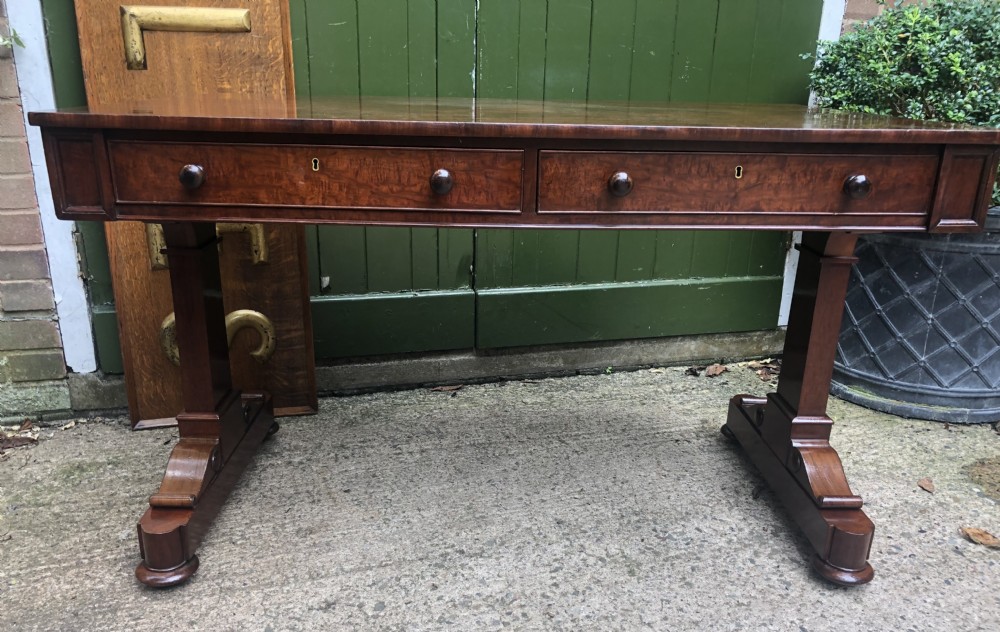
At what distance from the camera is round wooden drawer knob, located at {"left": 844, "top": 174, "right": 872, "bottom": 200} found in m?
1.32

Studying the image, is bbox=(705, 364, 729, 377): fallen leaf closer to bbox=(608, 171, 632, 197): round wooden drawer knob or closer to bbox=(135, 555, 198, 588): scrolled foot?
bbox=(608, 171, 632, 197): round wooden drawer knob

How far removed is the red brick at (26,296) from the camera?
2004 mm

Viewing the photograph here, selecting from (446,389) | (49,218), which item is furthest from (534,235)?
(49,218)

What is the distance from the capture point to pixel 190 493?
61.6 inches

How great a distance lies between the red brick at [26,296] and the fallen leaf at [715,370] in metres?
2.15

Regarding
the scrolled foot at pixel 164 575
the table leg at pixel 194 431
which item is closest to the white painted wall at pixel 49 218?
the table leg at pixel 194 431

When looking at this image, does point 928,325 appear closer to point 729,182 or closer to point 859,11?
point 859,11

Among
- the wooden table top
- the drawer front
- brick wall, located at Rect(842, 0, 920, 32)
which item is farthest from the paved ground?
brick wall, located at Rect(842, 0, 920, 32)

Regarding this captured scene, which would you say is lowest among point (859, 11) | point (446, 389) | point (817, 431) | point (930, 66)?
point (446, 389)

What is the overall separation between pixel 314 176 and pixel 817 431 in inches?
50.2

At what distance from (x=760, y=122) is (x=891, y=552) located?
40.9 inches

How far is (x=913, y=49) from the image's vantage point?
2107mm

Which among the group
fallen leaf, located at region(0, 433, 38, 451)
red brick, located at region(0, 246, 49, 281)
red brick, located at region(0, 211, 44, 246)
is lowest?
fallen leaf, located at region(0, 433, 38, 451)

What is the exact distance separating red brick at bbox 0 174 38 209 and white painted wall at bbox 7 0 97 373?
0.7 inches
